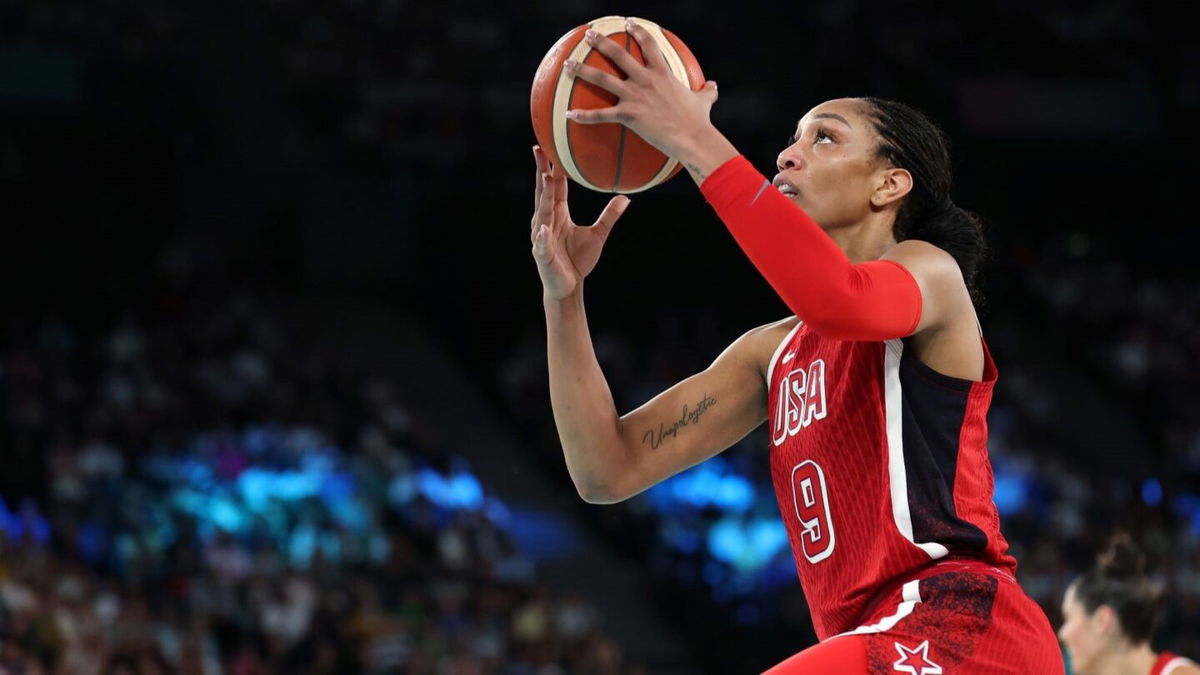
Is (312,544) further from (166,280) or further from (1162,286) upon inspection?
(1162,286)

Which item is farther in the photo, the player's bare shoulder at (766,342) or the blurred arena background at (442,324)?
the blurred arena background at (442,324)

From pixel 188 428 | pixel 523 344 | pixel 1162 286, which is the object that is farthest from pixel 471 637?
pixel 1162 286

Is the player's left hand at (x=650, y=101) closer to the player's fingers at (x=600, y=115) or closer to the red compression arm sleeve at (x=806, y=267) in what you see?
the player's fingers at (x=600, y=115)

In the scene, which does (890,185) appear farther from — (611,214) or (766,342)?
(611,214)

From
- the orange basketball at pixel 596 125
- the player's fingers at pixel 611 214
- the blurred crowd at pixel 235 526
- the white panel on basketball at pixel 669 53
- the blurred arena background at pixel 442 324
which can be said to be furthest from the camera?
the blurred arena background at pixel 442 324

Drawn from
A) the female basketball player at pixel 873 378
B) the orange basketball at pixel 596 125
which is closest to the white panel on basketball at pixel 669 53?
the orange basketball at pixel 596 125

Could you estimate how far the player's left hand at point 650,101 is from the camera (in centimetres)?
308

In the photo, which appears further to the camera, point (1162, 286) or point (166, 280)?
point (1162, 286)

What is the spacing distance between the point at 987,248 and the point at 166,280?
13.6 metres

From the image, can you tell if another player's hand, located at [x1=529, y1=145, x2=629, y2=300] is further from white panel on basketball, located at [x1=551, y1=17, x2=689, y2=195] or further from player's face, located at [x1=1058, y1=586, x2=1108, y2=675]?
player's face, located at [x1=1058, y1=586, x2=1108, y2=675]

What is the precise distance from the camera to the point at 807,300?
9.65 feet

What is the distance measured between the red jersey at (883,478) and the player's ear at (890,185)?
367mm

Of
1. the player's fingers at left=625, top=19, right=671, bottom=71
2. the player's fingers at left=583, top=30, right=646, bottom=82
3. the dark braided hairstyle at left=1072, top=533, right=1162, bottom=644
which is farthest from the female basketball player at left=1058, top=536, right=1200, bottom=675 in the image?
the player's fingers at left=583, top=30, right=646, bottom=82

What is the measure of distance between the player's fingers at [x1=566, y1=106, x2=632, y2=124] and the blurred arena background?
7559mm
